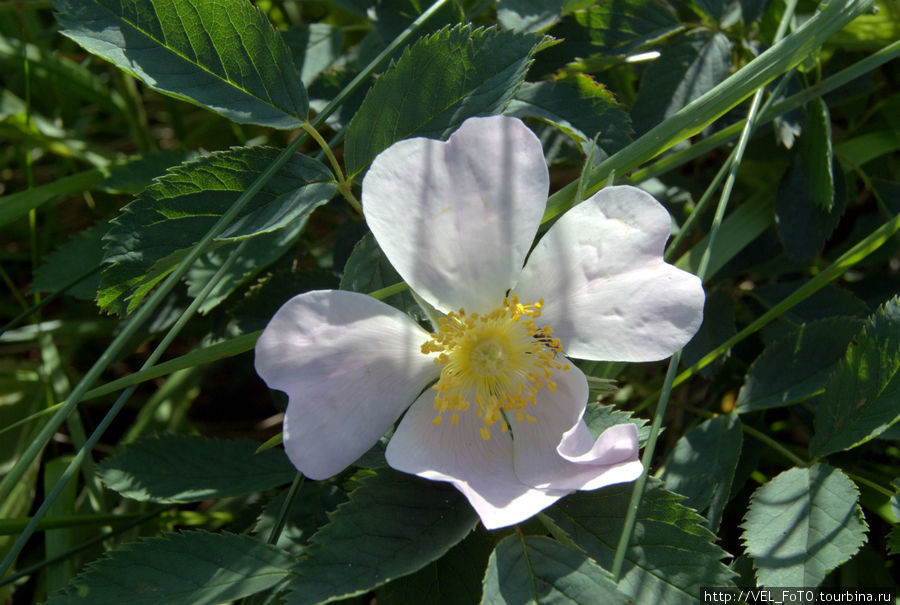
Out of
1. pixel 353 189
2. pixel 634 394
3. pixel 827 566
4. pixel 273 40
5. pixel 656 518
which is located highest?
pixel 273 40

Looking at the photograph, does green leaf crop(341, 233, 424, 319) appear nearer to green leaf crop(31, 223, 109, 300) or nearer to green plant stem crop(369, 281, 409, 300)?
green plant stem crop(369, 281, 409, 300)

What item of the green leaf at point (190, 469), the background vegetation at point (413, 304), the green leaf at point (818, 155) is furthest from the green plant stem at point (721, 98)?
the green leaf at point (190, 469)

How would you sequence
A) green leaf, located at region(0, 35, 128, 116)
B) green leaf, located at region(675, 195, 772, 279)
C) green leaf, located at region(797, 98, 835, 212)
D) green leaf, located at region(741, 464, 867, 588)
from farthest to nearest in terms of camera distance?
green leaf, located at region(0, 35, 128, 116) < green leaf, located at region(675, 195, 772, 279) < green leaf, located at region(797, 98, 835, 212) < green leaf, located at region(741, 464, 867, 588)

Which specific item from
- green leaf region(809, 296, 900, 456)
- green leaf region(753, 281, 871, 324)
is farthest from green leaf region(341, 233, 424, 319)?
green leaf region(753, 281, 871, 324)

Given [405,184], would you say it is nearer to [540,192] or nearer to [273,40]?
[540,192]

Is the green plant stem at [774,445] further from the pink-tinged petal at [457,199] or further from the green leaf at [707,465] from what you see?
the pink-tinged petal at [457,199]

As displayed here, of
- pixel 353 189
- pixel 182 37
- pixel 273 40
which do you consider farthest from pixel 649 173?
pixel 182 37
